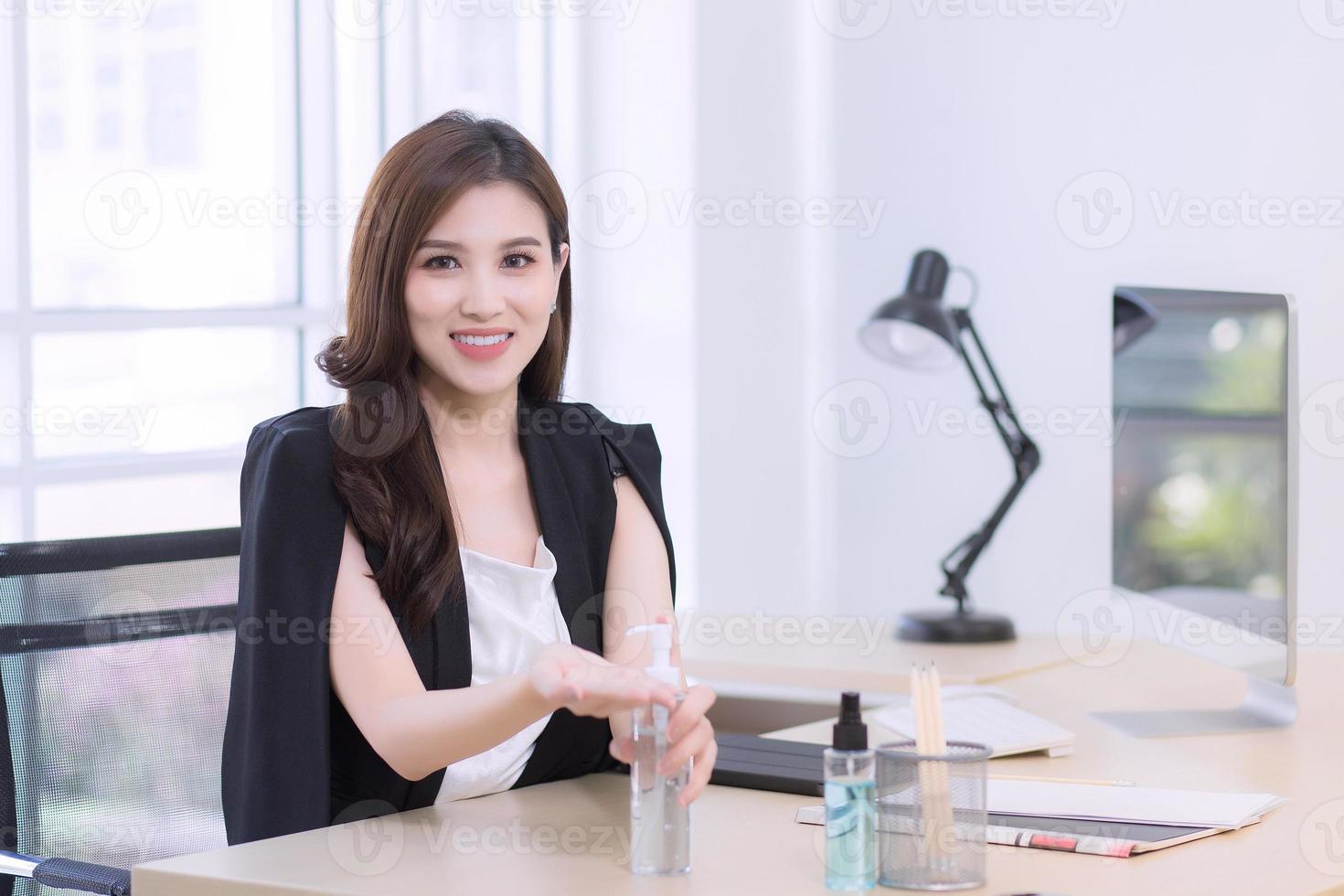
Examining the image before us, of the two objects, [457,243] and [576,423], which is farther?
[576,423]

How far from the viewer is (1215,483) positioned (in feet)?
6.22

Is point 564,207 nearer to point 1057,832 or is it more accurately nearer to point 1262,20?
point 1057,832

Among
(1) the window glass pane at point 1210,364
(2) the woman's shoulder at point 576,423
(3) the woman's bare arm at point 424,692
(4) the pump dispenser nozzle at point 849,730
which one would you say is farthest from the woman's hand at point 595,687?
(1) the window glass pane at point 1210,364

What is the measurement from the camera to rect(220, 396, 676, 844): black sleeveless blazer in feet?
4.72

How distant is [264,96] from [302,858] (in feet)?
7.71

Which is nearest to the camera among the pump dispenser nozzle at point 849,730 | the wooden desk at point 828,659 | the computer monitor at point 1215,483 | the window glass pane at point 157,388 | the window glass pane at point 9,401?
the pump dispenser nozzle at point 849,730

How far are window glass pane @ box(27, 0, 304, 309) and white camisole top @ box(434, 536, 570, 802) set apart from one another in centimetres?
161

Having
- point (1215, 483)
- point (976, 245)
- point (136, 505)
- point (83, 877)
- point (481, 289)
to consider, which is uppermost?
point (976, 245)

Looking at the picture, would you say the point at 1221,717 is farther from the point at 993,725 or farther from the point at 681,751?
the point at 681,751

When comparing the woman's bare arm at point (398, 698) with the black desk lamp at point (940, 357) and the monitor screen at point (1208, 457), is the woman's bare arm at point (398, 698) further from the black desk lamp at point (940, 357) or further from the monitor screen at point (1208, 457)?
the black desk lamp at point (940, 357)

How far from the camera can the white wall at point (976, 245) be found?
3059 millimetres

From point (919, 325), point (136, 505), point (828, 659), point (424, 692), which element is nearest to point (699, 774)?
point (424, 692)

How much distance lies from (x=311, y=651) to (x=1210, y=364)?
1.18 m

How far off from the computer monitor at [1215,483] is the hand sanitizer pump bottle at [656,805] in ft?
2.80
